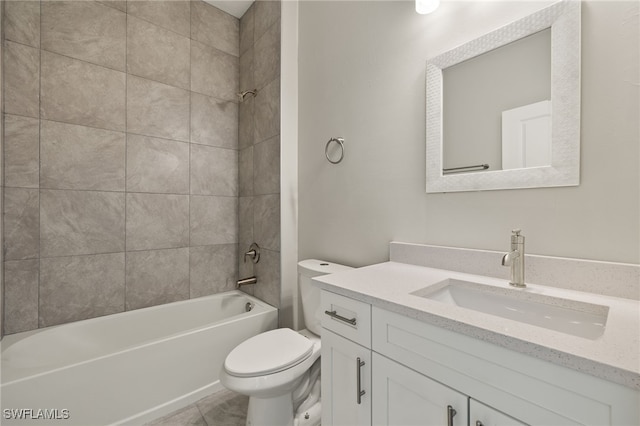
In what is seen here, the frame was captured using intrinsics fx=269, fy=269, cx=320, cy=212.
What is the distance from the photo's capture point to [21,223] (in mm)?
1580

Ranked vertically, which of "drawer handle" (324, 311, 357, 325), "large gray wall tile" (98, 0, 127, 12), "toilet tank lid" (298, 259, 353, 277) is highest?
"large gray wall tile" (98, 0, 127, 12)

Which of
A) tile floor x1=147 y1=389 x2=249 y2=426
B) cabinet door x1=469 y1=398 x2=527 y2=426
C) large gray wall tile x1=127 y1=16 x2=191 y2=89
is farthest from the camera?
large gray wall tile x1=127 y1=16 x2=191 y2=89

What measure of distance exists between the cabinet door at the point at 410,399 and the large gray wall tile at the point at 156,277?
1.81m

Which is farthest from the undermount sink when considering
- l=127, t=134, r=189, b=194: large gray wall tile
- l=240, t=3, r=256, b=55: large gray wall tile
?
l=240, t=3, r=256, b=55: large gray wall tile

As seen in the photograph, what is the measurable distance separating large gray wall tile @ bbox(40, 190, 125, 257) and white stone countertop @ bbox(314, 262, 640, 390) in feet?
5.51

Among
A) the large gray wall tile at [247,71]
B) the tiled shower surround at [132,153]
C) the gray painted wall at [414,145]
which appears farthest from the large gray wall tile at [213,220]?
the large gray wall tile at [247,71]

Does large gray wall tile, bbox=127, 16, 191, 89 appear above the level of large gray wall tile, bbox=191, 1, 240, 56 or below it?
below

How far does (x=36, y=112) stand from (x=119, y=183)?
0.56 m

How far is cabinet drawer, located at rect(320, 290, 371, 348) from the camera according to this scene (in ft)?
2.82

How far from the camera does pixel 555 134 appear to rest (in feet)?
2.94

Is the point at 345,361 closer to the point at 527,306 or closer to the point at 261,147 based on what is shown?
the point at 527,306

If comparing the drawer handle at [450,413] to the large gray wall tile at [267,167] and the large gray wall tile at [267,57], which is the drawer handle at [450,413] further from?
the large gray wall tile at [267,57]

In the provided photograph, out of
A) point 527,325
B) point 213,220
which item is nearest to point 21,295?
point 213,220

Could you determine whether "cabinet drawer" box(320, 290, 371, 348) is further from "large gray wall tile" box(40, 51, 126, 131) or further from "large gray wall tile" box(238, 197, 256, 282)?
"large gray wall tile" box(40, 51, 126, 131)
